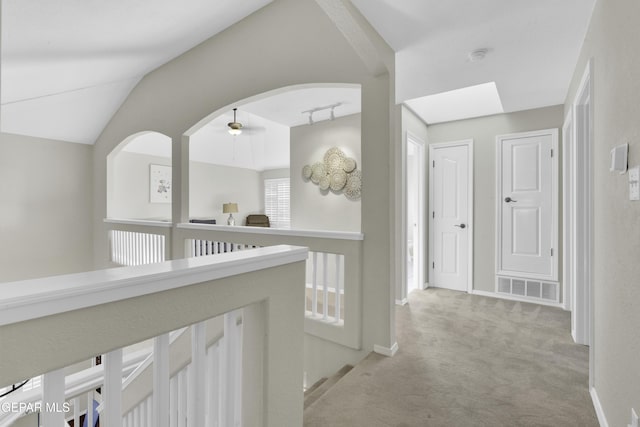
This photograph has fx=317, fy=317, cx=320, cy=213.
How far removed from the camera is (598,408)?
5.71 ft

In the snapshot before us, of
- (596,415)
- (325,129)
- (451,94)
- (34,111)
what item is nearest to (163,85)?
(34,111)

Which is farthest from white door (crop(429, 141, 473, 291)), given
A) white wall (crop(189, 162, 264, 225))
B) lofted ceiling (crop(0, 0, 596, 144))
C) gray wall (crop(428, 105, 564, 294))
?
white wall (crop(189, 162, 264, 225))

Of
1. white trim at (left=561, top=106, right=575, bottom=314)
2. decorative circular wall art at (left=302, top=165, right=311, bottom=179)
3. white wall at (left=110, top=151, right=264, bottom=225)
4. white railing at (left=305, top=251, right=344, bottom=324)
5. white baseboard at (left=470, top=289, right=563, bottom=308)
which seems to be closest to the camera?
white railing at (left=305, top=251, right=344, bottom=324)

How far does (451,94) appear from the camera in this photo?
3594mm

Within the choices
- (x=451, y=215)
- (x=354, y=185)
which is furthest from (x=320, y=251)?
(x=451, y=215)

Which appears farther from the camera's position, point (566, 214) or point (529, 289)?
point (529, 289)

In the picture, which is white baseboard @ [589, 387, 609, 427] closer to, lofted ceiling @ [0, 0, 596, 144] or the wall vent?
the wall vent

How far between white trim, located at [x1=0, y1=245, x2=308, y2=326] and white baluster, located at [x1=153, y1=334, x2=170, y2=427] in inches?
7.1

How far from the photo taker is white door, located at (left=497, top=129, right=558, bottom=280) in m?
3.75

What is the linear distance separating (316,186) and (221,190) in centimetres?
374

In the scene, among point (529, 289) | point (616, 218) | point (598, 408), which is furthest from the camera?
point (529, 289)

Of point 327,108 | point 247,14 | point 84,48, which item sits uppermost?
point 247,14

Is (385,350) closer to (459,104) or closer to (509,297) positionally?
(509,297)

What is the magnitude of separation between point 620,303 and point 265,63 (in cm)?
312
